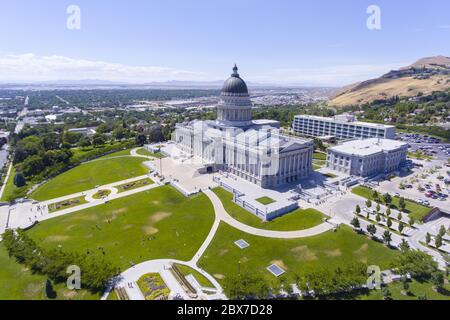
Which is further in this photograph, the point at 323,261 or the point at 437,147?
the point at 437,147

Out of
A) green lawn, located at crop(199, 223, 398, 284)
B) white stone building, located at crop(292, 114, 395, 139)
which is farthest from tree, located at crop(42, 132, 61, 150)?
white stone building, located at crop(292, 114, 395, 139)

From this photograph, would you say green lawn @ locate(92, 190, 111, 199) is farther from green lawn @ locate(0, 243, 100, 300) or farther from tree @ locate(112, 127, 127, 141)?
tree @ locate(112, 127, 127, 141)

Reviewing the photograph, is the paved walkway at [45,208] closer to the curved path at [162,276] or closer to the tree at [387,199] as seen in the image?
the curved path at [162,276]

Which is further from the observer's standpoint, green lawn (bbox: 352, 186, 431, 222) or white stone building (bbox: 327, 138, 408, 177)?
white stone building (bbox: 327, 138, 408, 177)

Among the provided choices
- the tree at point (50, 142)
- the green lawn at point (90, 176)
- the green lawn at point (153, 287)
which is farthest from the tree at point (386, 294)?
the tree at point (50, 142)

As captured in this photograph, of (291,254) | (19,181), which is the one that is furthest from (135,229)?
(19,181)

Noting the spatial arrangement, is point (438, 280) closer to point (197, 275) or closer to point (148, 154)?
point (197, 275)
